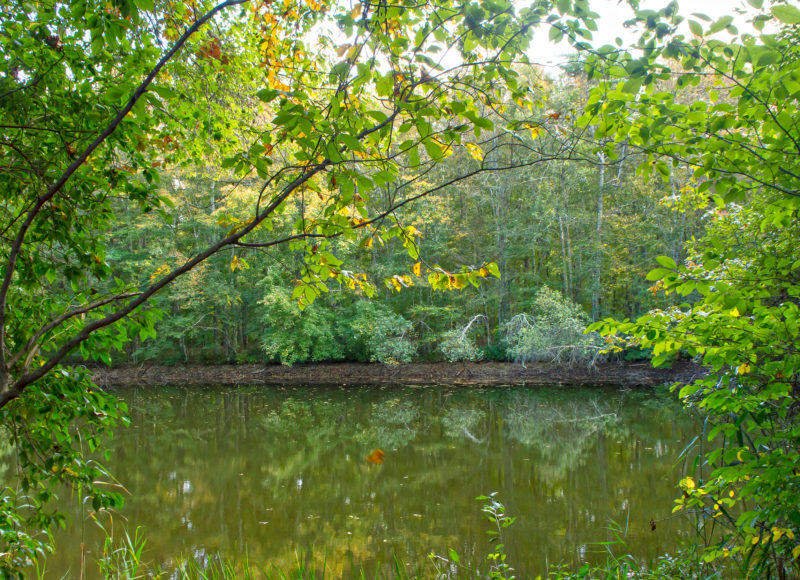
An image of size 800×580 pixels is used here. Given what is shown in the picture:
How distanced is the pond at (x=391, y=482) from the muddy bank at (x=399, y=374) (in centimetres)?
281

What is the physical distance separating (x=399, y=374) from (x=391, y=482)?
9.79 meters

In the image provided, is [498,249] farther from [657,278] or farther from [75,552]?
[657,278]

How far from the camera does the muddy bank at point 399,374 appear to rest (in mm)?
14828

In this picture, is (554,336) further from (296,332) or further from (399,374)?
(296,332)

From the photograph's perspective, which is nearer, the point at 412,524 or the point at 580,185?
the point at 412,524

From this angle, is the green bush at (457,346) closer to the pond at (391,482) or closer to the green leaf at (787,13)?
the pond at (391,482)

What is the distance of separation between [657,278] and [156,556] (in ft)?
16.4

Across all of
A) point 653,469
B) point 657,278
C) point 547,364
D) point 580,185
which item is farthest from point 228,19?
point 580,185

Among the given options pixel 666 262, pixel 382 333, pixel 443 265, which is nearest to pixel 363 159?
pixel 666 262

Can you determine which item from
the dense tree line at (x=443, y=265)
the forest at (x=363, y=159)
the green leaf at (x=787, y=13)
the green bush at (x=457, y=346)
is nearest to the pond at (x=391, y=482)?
the forest at (x=363, y=159)

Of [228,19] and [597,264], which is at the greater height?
[228,19]

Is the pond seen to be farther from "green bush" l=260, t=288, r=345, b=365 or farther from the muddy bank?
"green bush" l=260, t=288, r=345, b=365

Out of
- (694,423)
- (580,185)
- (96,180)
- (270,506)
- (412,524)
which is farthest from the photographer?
(580,185)

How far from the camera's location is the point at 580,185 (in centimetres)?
1814
